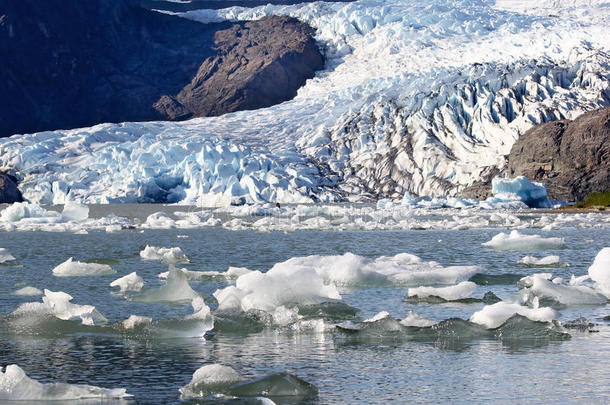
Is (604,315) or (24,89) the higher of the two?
(24,89)

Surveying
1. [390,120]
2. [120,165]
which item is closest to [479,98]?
[390,120]

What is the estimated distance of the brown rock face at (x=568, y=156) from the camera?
178 feet

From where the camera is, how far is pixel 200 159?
56094 mm

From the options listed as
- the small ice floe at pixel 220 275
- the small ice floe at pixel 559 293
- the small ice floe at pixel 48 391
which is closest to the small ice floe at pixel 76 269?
the small ice floe at pixel 220 275

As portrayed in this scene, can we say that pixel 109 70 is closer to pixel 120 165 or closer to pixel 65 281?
pixel 120 165

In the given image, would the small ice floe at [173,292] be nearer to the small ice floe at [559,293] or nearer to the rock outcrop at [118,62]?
the small ice floe at [559,293]

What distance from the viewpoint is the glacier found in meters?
58.5

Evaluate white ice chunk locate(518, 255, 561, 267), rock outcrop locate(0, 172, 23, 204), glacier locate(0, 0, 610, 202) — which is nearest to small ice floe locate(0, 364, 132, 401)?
white ice chunk locate(518, 255, 561, 267)

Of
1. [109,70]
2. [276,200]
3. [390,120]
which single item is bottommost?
[276,200]

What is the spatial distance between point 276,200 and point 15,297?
141 feet

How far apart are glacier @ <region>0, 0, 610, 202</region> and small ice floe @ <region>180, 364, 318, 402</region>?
153 ft

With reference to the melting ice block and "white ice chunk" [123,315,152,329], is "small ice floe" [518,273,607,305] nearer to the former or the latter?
"white ice chunk" [123,315,152,329]

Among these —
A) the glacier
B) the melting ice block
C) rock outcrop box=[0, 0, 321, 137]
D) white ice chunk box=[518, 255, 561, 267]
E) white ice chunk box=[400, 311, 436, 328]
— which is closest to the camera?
white ice chunk box=[400, 311, 436, 328]

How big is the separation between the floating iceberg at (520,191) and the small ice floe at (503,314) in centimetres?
3873
